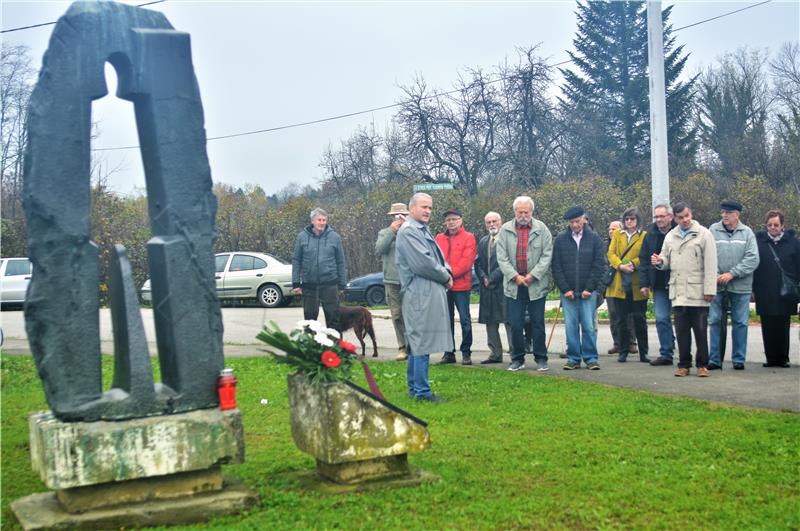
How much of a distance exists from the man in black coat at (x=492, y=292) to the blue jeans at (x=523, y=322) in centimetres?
55

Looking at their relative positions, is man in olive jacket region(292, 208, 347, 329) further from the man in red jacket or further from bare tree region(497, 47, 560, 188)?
bare tree region(497, 47, 560, 188)

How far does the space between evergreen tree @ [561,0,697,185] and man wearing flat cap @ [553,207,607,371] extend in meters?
30.6

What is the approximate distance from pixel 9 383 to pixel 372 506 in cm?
656

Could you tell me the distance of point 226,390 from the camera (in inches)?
209

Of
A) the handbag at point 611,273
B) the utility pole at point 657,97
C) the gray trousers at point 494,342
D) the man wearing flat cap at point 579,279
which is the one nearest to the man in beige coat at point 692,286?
the man wearing flat cap at point 579,279

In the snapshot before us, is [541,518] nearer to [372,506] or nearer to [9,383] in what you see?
[372,506]

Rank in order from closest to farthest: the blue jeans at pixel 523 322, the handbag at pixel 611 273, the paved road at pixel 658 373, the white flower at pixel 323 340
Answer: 1. the white flower at pixel 323 340
2. the paved road at pixel 658 373
3. the blue jeans at pixel 523 322
4. the handbag at pixel 611 273

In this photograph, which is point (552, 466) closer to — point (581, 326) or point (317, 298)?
point (581, 326)

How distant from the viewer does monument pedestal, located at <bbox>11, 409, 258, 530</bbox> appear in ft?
15.8

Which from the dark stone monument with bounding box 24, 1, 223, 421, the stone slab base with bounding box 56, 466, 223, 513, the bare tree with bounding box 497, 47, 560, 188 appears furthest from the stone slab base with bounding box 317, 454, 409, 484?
the bare tree with bounding box 497, 47, 560, 188

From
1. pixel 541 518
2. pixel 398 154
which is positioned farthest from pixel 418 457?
pixel 398 154

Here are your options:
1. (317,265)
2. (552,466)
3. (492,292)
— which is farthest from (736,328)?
(552,466)

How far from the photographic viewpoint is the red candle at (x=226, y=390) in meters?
5.32

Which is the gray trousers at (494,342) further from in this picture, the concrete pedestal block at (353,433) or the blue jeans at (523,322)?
Result: the concrete pedestal block at (353,433)
